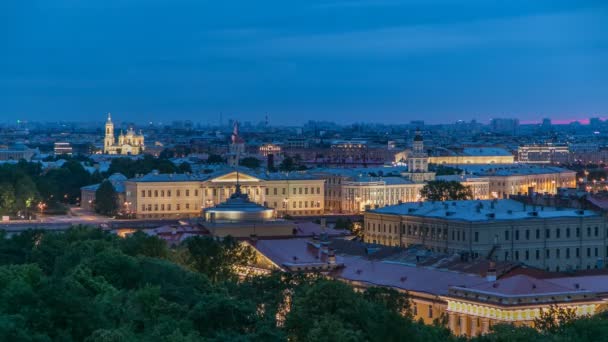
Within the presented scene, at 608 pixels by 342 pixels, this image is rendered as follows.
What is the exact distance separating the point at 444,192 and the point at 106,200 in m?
23.7

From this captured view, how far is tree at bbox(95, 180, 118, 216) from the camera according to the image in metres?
108

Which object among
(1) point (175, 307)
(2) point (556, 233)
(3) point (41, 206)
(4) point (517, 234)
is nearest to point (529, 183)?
(3) point (41, 206)

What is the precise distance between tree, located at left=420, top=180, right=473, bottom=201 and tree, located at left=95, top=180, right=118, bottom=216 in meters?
21.8

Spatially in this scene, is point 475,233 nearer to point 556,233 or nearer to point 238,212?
point 556,233

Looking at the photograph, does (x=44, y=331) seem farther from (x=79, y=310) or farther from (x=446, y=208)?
(x=446, y=208)

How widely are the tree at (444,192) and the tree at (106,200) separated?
71.4 ft

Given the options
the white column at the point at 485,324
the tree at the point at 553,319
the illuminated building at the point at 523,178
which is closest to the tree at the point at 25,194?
the illuminated building at the point at 523,178

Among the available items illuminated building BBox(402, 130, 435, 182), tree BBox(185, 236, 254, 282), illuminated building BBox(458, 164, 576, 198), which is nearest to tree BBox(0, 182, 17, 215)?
illuminated building BBox(402, 130, 435, 182)

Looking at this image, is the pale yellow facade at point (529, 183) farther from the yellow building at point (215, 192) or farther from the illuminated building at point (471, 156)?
the illuminated building at point (471, 156)

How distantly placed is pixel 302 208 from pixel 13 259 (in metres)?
58.1

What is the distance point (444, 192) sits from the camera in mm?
104875

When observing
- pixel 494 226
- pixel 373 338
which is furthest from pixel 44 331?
pixel 494 226

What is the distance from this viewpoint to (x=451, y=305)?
47.9m

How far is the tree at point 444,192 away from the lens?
102 metres
